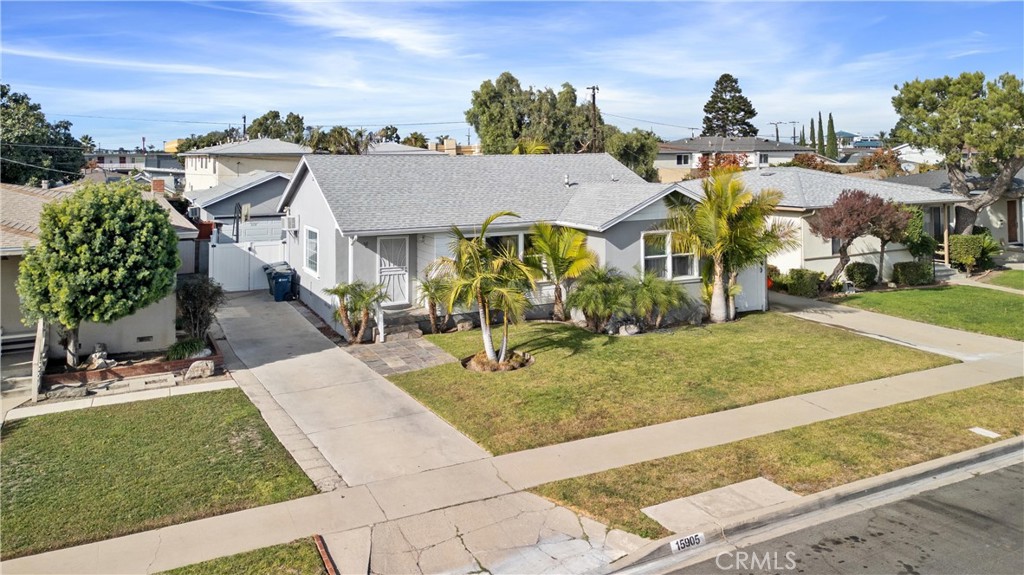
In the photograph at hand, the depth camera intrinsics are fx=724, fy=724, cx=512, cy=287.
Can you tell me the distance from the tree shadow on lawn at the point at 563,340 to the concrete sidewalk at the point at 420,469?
142 inches

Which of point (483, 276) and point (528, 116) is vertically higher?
point (528, 116)

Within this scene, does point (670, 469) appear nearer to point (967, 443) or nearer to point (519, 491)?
point (519, 491)

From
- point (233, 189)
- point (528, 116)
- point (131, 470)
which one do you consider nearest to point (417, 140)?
point (528, 116)

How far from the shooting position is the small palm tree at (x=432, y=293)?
1489 cm

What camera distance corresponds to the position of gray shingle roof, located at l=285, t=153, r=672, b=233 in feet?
57.1

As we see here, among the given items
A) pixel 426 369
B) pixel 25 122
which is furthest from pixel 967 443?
pixel 25 122

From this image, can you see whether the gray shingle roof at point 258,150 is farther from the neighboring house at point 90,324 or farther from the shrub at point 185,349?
the shrub at point 185,349

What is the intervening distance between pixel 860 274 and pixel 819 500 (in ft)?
54.2

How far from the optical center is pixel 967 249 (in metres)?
25.8

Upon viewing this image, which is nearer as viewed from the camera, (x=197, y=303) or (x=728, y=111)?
(x=197, y=303)

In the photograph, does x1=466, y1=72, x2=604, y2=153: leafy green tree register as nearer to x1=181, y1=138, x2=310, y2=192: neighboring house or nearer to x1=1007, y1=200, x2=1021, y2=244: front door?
x1=181, y1=138, x2=310, y2=192: neighboring house

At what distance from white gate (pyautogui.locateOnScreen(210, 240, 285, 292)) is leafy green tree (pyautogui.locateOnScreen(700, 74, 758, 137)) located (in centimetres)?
7691

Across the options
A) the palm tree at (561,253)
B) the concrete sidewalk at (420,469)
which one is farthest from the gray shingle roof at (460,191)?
the concrete sidewalk at (420,469)

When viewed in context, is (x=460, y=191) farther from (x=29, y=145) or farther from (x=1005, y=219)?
(x=29, y=145)
